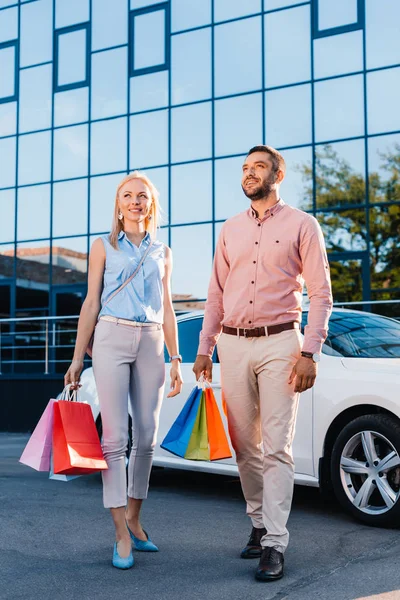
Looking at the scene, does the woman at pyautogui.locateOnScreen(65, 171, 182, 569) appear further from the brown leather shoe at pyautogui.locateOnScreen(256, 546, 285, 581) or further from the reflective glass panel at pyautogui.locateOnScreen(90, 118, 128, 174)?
the reflective glass panel at pyautogui.locateOnScreen(90, 118, 128, 174)

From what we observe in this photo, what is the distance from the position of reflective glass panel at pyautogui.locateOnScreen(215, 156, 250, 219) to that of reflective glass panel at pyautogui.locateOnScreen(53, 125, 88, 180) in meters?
4.05

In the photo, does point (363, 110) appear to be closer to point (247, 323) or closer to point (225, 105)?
point (225, 105)

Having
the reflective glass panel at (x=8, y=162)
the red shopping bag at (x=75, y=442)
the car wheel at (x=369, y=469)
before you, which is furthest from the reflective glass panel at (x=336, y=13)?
the red shopping bag at (x=75, y=442)

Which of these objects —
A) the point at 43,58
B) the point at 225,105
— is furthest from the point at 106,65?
the point at 225,105

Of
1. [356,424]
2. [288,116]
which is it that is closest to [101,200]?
[288,116]

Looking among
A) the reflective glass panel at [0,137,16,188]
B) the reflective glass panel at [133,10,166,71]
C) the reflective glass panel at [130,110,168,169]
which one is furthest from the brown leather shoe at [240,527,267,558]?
the reflective glass panel at [0,137,16,188]

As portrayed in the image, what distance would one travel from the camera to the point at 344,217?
17.8 m

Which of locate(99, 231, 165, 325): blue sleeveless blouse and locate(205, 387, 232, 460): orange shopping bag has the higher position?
locate(99, 231, 165, 325): blue sleeveless blouse

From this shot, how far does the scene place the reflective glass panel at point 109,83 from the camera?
20.9 meters

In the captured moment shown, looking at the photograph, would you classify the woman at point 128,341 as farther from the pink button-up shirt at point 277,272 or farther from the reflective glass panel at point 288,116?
the reflective glass panel at point 288,116

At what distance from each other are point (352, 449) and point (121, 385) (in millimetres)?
1795

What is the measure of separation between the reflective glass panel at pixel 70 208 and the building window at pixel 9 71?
3.25 metres

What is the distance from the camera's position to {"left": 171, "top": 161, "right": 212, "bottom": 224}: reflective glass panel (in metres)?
19.6

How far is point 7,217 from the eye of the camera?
22516mm
